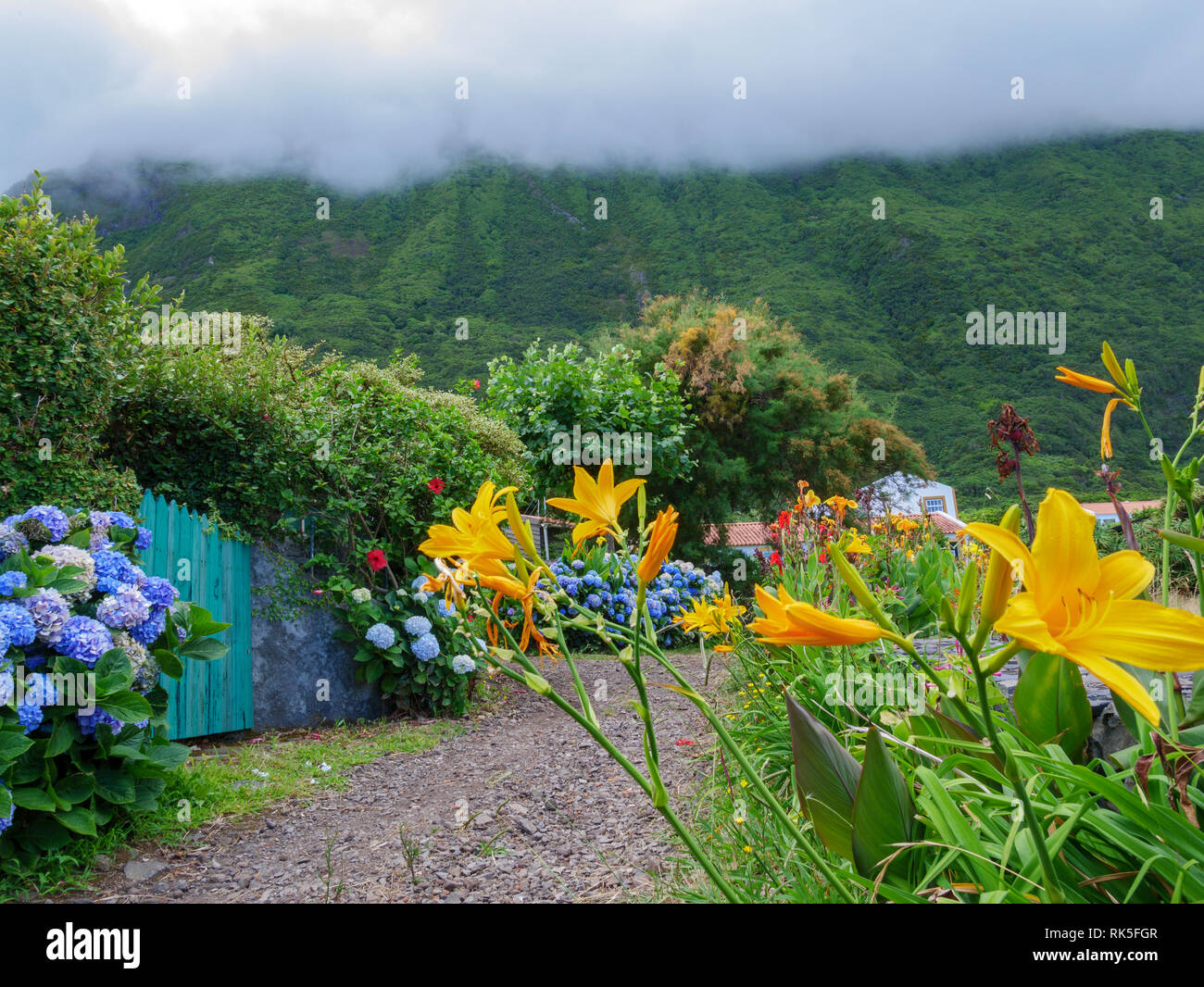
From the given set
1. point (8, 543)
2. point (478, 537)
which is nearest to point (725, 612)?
point (478, 537)

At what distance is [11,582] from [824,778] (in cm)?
270

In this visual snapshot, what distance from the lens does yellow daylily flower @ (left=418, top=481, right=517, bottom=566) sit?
2.64 feet

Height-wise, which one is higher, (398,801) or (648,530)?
(648,530)

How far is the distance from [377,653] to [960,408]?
20163mm

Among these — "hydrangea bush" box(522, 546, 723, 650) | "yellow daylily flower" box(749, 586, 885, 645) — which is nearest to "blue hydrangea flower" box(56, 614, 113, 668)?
"yellow daylily flower" box(749, 586, 885, 645)

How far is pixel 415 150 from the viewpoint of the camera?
48.7 metres

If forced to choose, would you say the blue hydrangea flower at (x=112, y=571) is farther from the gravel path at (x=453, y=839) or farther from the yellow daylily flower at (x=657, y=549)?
the yellow daylily flower at (x=657, y=549)

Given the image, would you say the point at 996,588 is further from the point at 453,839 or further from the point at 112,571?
the point at 112,571

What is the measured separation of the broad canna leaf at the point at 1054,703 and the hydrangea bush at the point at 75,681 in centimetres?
271

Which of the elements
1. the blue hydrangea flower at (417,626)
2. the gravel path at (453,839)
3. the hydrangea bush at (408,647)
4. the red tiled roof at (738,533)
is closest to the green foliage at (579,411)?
the hydrangea bush at (408,647)

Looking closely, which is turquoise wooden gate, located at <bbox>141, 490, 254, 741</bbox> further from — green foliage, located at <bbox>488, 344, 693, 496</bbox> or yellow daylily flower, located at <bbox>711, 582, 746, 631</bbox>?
green foliage, located at <bbox>488, 344, 693, 496</bbox>
